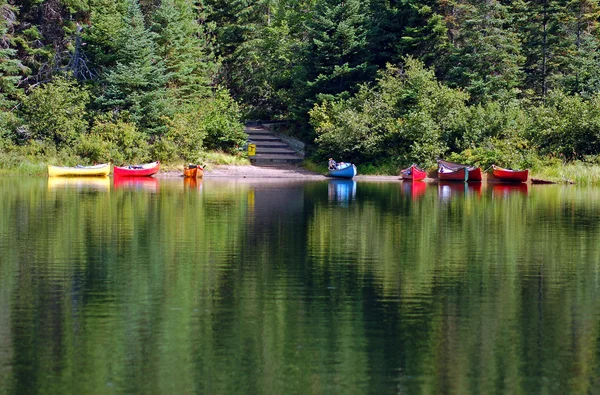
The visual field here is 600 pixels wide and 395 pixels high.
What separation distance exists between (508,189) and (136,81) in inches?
981

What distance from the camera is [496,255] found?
948 inches

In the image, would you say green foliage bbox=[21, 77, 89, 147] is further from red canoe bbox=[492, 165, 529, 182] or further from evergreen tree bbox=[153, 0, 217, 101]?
red canoe bbox=[492, 165, 529, 182]

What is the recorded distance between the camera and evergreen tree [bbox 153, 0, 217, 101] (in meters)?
65.1

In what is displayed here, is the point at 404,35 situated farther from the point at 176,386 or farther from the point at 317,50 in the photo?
the point at 176,386

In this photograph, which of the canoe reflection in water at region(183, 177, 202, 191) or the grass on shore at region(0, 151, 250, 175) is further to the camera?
the grass on shore at region(0, 151, 250, 175)

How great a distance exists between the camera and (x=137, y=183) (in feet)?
168

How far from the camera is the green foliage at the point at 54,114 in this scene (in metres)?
58.3

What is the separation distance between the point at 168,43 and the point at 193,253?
44449mm

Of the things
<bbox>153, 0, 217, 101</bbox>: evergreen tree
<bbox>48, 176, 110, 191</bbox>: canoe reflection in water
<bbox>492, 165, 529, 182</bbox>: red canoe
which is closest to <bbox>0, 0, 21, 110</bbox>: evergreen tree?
<bbox>48, 176, 110, 191</bbox>: canoe reflection in water

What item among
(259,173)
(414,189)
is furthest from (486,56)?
(259,173)

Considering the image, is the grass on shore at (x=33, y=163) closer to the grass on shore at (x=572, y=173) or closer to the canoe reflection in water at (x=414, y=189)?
the canoe reflection in water at (x=414, y=189)

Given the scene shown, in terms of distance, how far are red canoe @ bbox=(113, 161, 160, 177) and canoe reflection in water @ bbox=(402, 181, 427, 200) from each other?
15566mm

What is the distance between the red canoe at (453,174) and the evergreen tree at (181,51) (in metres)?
19.6

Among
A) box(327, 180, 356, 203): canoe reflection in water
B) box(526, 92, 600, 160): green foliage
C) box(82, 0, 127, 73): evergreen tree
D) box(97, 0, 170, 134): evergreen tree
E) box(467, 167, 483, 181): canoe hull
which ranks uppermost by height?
box(82, 0, 127, 73): evergreen tree
